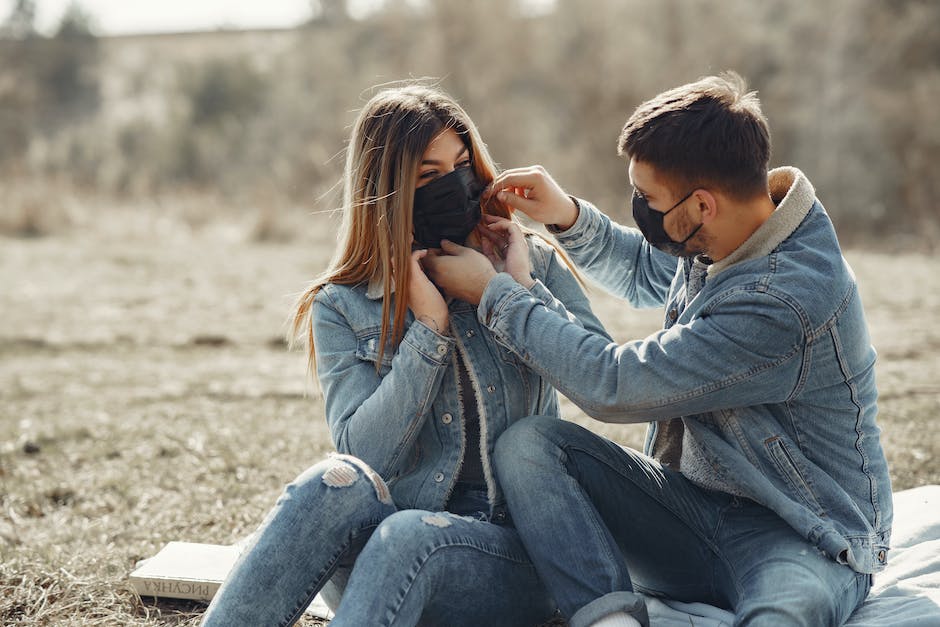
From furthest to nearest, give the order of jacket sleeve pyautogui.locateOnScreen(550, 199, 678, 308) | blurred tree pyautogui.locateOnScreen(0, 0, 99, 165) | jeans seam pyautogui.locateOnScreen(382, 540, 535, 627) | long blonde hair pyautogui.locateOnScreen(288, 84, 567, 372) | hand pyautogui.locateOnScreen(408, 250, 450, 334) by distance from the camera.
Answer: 1. blurred tree pyautogui.locateOnScreen(0, 0, 99, 165)
2. jacket sleeve pyautogui.locateOnScreen(550, 199, 678, 308)
3. long blonde hair pyautogui.locateOnScreen(288, 84, 567, 372)
4. hand pyautogui.locateOnScreen(408, 250, 450, 334)
5. jeans seam pyautogui.locateOnScreen(382, 540, 535, 627)

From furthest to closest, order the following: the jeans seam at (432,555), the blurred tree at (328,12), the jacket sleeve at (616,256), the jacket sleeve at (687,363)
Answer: the blurred tree at (328,12) → the jacket sleeve at (616,256) → the jacket sleeve at (687,363) → the jeans seam at (432,555)

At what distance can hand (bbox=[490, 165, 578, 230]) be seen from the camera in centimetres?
298

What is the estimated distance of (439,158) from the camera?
114 inches

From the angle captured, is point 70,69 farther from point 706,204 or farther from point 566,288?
point 706,204

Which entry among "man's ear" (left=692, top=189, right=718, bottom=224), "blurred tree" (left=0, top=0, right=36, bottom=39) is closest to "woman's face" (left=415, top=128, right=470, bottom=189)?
"man's ear" (left=692, top=189, right=718, bottom=224)

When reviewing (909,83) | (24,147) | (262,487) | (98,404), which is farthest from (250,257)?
(24,147)

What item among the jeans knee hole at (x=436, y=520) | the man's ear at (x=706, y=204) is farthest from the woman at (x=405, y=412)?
the man's ear at (x=706, y=204)

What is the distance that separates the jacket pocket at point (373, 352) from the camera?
9.26ft

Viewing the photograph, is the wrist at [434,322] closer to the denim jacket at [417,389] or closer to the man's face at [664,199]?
the denim jacket at [417,389]

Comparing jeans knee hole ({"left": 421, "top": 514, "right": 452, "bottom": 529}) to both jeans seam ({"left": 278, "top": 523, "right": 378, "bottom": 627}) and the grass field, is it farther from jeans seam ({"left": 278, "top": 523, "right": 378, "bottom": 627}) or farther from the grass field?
the grass field

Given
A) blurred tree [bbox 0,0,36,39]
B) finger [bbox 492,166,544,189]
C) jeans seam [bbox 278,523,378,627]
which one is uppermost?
blurred tree [bbox 0,0,36,39]

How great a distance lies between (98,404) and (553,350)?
174 inches

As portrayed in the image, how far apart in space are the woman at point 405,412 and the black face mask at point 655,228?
0.32 metres

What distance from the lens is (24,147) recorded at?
950 inches
